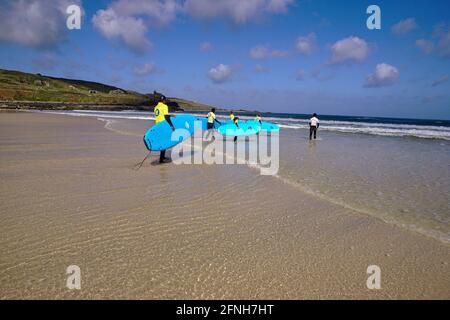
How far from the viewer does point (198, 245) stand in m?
3.10

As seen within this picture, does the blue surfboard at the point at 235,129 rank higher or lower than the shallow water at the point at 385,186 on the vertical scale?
higher

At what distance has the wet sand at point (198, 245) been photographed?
2.37 meters

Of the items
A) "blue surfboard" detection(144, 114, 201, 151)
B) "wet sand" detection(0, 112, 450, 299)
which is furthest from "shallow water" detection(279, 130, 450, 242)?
"blue surfboard" detection(144, 114, 201, 151)

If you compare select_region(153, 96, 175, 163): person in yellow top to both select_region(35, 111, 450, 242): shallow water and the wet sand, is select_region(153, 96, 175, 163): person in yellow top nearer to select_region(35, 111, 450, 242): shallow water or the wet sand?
the wet sand

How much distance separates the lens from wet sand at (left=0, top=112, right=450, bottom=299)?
2367mm

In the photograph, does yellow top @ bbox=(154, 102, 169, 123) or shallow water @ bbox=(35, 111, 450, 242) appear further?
yellow top @ bbox=(154, 102, 169, 123)

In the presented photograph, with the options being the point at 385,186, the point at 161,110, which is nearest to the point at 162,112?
the point at 161,110

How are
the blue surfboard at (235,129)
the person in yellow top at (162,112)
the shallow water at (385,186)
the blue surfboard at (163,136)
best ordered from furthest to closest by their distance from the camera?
the blue surfboard at (235,129) → the person in yellow top at (162,112) → the blue surfboard at (163,136) → the shallow water at (385,186)

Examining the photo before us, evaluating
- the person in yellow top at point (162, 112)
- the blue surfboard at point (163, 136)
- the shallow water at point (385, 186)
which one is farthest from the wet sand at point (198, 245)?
the person in yellow top at point (162, 112)

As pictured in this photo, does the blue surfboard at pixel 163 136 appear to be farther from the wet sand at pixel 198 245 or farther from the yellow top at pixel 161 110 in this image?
the wet sand at pixel 198 245
